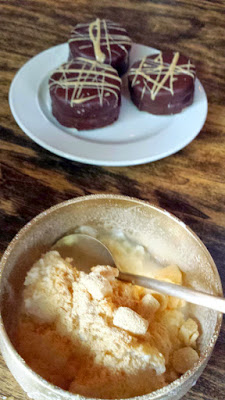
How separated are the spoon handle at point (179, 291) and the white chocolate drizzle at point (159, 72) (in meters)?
0.49

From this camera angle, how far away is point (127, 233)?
555mm

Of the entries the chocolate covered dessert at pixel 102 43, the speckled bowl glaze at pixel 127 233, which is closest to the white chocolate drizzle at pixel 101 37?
the chocolate covered dessert at pixel 102 43

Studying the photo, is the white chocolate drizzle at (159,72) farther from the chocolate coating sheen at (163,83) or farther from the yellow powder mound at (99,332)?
the yellow powder mound at (99,332)

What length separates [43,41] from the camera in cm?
100

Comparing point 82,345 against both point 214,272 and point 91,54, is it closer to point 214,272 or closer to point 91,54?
point 214,272

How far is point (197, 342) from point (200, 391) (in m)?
0.09

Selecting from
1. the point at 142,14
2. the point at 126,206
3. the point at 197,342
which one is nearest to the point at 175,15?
the point at 142,14

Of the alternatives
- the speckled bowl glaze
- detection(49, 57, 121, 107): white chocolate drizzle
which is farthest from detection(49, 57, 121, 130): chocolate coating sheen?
the speckled bowl glaze

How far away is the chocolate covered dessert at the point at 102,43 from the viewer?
93cm

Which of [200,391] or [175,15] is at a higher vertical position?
[175,15]

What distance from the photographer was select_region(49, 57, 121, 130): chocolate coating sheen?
33.4 inches

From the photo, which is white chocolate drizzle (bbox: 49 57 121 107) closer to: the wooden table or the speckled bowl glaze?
the wooden table

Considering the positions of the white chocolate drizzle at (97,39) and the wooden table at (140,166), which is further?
the white chocolate drizzle at (97,39)

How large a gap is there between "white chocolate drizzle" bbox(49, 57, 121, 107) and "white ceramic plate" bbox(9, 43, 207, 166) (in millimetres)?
54
